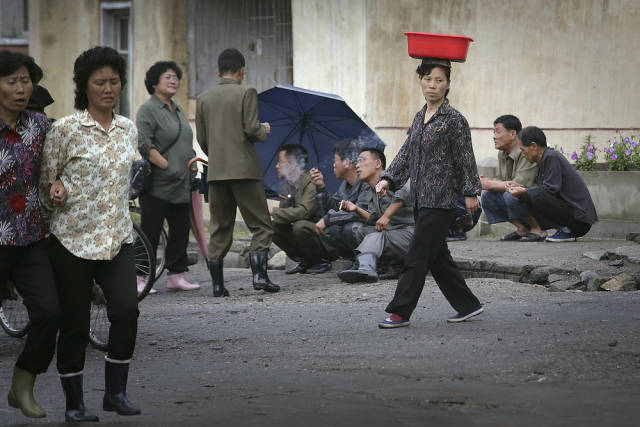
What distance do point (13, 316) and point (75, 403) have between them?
3.23 m

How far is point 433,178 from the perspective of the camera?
6875mm

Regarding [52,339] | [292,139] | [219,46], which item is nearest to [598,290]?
[292,139]

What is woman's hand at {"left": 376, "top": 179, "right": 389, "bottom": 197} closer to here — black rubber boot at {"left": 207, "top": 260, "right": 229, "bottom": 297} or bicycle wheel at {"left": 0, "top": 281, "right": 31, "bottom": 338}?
bicycle wheel at {"left": 0, "top": 281, "right": 31, "bottom": 338}

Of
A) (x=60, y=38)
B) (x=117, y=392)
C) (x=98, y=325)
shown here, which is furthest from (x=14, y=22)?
(x=117, y=392)

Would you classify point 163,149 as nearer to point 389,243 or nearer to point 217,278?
point 217,278

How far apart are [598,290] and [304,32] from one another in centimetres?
754

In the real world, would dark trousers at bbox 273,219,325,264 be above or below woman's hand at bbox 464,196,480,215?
below

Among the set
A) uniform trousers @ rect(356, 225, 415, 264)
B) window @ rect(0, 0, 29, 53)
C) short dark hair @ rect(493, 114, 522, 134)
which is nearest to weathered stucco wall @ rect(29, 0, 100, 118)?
window @ rect(0, 0, 29, 53)

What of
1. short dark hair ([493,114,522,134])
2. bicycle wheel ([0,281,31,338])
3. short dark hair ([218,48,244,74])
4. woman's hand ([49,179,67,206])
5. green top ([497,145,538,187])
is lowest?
bicycle wheel ([0,281,31,338])

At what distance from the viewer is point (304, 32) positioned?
15.2 metres

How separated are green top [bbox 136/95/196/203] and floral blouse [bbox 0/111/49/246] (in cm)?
471

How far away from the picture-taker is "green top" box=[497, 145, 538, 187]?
11477 mm

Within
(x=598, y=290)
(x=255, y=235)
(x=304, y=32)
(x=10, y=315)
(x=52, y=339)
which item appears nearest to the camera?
(x=52, y=339)

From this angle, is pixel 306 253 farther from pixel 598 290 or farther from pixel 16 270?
pixel 16 270
